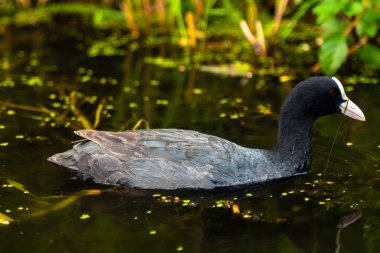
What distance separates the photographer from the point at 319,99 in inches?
247

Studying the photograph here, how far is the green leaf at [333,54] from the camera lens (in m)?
7.92

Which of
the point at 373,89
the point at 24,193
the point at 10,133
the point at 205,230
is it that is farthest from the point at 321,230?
the point at 373,89

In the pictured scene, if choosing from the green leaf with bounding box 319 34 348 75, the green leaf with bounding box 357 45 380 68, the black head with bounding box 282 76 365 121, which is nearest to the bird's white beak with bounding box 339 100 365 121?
the black head with bounding box 282 76 365 121

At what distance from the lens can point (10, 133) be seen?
698 centimetres

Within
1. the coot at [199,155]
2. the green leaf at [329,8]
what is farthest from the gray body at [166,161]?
the green leaf at [329,8]

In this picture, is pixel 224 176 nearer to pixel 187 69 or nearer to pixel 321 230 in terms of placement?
pixel 321 230

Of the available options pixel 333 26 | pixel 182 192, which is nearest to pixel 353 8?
pixel 333 26

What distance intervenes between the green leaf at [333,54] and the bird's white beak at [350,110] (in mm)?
1678

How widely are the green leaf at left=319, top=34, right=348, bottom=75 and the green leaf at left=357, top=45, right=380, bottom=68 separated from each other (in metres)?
0.71

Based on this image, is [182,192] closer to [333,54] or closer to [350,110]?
[350,110]

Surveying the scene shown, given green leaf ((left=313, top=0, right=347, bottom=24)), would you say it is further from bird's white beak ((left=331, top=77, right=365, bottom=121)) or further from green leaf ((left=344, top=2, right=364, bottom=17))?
bird's white beak ((left=331, top=77, right=365, bottom=121))

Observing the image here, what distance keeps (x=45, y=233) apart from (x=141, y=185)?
1101 mm

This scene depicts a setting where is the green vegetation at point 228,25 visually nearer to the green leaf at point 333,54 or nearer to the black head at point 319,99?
the green leaf at point 333,54

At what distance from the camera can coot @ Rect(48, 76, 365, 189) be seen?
19.0ft
